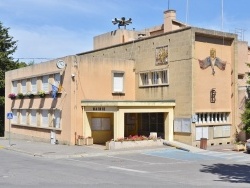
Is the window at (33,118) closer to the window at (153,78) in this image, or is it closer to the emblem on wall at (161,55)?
the window at (153,78)

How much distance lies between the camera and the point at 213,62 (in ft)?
105

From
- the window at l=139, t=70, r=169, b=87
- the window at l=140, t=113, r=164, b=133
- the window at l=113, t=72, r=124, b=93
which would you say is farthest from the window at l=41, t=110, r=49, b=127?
the window at l=139, t=70, r=169, b=87

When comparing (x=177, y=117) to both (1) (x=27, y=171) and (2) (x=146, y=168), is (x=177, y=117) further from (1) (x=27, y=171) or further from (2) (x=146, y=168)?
(1) (x=27, y=171)

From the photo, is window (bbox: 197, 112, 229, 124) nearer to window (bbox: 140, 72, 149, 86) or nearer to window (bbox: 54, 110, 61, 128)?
window (bbox: 140, 72, 149, 86)

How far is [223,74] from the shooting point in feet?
107

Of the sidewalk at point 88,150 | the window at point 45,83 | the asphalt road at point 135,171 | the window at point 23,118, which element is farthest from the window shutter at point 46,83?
the asphalt road at point 135,171

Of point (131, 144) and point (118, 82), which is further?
point (118, 82)

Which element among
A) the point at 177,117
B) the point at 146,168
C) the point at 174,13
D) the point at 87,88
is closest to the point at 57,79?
the point at 87,88

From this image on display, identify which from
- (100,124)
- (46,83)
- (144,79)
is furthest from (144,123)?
(46,83)

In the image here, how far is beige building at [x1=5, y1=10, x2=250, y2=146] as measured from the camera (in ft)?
99.9

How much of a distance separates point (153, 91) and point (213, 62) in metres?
5.40

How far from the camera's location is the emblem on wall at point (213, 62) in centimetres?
3108

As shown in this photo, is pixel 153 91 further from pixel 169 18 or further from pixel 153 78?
pixel 169 18

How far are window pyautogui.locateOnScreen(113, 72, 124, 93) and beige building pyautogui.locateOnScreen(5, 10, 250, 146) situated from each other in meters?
0.09
